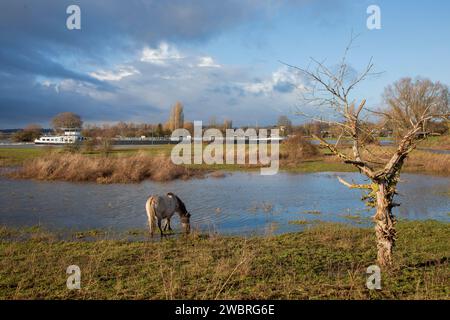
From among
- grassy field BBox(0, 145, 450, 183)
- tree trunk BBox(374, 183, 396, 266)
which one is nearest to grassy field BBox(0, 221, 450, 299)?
tree trunk BBox(374, 183, 396, 266)

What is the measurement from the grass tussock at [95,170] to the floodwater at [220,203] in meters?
1.47

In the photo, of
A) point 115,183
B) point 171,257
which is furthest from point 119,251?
point 115,183

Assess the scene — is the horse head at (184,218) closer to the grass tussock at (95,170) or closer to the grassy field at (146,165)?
the grass tussock at (95,170)

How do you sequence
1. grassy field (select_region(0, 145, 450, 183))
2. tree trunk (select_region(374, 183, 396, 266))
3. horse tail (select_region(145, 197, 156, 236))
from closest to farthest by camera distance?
1. tree trunk (select_region(374, 183, 396, 266))
2. horse tail (select_region(145, 197, 156, 236))
3. grassy field (select_region(0, 145, 450, 183))

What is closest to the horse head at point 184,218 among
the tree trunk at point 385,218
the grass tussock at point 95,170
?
the tree trunk at point 385,218

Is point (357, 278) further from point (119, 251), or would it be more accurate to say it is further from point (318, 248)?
point (119, 251)

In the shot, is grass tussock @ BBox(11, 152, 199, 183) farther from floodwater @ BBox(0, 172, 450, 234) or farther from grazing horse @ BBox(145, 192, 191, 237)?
grazing horse @ BBox(145, 192, 191, 237)

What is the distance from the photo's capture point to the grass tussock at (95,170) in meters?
28.2

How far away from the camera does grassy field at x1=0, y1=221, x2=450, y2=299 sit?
639 cm

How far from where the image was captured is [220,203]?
1903 cm

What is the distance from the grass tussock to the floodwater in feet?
4.82

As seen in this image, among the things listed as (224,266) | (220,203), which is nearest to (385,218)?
(224,266)

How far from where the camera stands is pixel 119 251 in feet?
31.6

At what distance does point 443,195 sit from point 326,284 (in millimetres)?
18892
